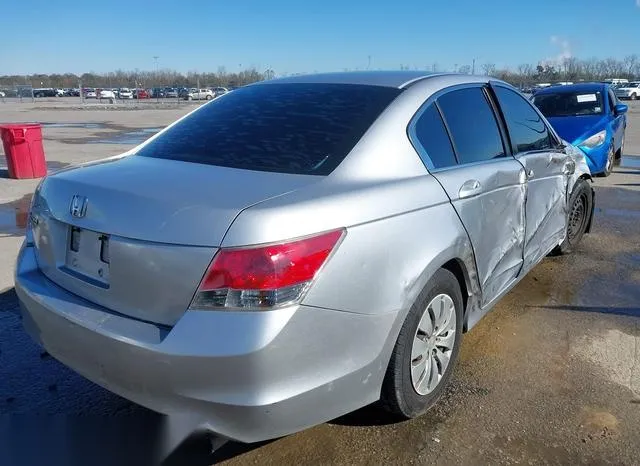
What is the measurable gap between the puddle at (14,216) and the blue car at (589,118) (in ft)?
26.2

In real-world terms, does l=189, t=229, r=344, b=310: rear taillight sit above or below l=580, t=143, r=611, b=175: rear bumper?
above

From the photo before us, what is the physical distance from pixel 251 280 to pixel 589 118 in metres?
9.15

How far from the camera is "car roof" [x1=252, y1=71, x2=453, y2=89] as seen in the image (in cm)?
317

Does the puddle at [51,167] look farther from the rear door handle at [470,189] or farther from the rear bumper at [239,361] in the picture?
the rear door handle at [470,189]

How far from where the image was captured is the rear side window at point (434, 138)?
2887 millimetres

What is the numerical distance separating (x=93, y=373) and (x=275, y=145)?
132 cm

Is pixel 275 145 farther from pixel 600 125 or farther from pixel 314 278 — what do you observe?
pixel 600 125

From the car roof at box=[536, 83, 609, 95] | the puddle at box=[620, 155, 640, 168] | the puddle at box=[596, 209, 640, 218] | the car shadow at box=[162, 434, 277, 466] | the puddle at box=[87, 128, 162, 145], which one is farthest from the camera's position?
the puddle at box=[87, 128, 162, 145]

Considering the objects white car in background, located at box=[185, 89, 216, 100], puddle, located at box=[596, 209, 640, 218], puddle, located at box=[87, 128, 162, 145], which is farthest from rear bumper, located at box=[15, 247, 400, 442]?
white car in background, located at box=[185, 89, 216, 100]

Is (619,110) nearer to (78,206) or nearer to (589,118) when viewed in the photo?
(589,118)

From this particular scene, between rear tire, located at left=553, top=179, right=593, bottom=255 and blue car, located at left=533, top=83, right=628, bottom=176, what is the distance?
3666 mm

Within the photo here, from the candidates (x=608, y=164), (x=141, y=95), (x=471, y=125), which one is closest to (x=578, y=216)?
(x=471, y=125)

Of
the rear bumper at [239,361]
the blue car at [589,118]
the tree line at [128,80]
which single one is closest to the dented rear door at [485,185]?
the rear bumper at [239,361]

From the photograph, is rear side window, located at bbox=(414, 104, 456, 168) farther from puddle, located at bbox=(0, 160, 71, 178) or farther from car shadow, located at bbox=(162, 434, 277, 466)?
puddle, located at bbox=(0, 160, 71, 178)
